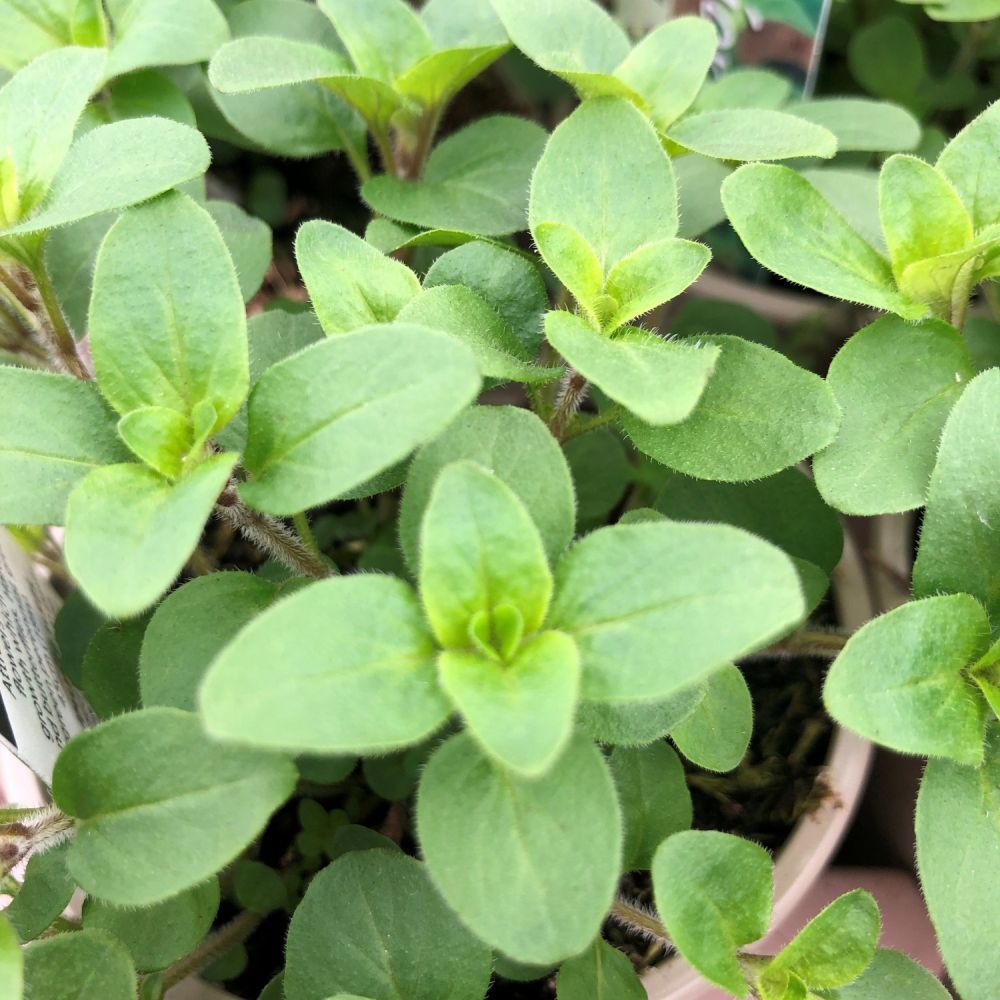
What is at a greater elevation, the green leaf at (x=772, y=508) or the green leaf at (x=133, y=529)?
the green leaf at (x=133, y=529)

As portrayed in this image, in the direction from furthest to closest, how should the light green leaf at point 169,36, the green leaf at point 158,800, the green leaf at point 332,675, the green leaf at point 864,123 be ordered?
the green leaf at point 864,123
the light green leaf at point 169,36
the green leaf at point 158,800
the green leaf at point 332,675

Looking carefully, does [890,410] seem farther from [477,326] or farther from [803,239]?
[477,326]

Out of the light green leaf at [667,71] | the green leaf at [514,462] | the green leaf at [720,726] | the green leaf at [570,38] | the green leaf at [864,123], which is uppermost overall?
the green leaf at [570,38]

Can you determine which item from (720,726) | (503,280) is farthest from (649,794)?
(503,280)

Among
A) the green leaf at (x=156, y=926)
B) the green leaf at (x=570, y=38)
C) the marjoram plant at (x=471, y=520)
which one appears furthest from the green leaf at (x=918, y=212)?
the green leaf at (x=156, y=926)

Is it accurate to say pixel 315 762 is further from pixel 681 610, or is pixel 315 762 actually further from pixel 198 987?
pixel 681 610

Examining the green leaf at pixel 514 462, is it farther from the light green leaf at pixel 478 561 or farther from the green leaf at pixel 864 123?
the green leaf at pixel 864 123

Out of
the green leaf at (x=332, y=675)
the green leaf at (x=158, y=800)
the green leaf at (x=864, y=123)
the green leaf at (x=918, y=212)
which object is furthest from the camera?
the green leaf at (x=864, y=123)

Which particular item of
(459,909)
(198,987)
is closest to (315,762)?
(198,987)
